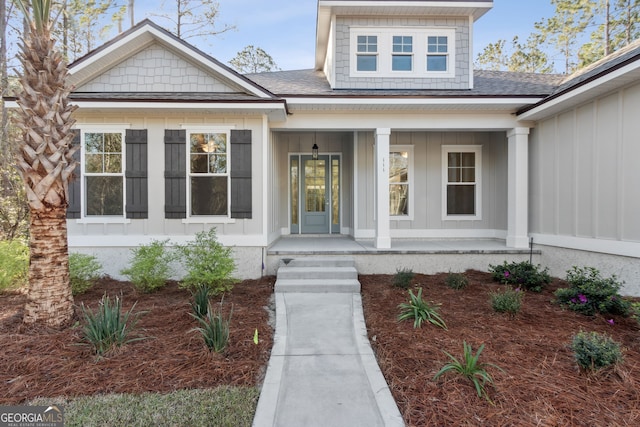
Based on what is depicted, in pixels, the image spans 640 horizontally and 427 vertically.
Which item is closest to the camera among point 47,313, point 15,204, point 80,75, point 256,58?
point 47,313

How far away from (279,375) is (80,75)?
22.1 feet

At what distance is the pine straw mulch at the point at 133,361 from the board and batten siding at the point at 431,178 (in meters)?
5.14

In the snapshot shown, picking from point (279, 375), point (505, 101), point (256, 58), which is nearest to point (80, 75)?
point (279, 375)

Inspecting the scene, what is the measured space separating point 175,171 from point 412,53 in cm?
586

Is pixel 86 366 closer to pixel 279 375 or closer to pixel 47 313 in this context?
pixel 47 313

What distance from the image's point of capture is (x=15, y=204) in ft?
32.1

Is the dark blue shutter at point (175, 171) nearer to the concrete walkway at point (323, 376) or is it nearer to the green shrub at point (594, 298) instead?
the concrete walkway at point (323, 376)

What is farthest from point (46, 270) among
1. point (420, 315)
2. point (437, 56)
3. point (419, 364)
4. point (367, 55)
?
point (437, 56)

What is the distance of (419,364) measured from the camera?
314cm

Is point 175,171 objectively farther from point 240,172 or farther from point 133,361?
point 133,361

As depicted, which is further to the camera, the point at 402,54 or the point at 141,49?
the point at 402,54

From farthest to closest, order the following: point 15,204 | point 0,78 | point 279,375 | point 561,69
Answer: point 561,69 → point 0,78 → point 15,204 → point 279,375

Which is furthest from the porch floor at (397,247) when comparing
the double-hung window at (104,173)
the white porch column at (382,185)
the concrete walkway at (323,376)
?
the double-hung window at (104,173)

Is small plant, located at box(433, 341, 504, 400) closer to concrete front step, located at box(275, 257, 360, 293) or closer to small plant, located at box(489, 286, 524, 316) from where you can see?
small plant, located at box(489, 286, 524, 316)
